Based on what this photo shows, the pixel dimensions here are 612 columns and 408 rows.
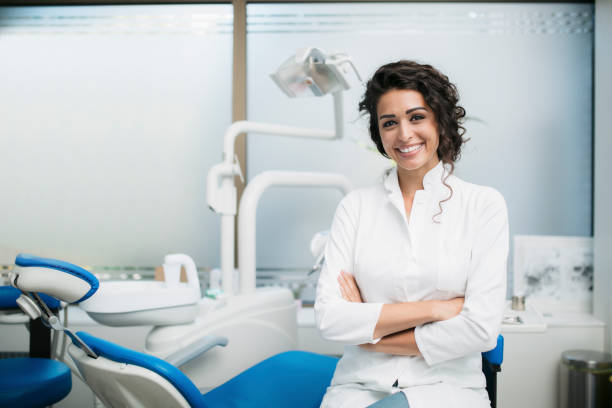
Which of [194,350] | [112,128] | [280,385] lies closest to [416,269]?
[280,385]

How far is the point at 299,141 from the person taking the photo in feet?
8.89

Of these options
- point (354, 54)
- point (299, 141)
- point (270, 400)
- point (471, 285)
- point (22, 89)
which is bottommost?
point (270, 400)

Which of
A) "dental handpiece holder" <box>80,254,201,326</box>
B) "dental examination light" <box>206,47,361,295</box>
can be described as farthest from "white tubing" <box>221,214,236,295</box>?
"dental handpiece holder" <box>80,254,201,326</box>

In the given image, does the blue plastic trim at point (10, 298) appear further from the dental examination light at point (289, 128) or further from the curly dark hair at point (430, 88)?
the curly dark hair at point (430, 88)

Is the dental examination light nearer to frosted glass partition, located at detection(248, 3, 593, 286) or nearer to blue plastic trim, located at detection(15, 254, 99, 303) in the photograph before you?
frosted glass partition, located at detection(248, 3, 593, 286)

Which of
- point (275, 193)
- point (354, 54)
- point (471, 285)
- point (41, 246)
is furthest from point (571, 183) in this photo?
point (41, 246)

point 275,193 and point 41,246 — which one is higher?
point 275,193

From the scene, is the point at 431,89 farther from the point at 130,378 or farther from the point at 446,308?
the point at 130,378

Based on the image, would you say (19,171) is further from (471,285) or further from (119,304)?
(471,285)

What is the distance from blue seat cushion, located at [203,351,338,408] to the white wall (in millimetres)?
1404

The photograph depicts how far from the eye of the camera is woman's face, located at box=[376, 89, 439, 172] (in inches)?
47.0

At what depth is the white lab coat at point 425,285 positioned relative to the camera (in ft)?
3.61

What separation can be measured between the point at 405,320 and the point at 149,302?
2.57ft

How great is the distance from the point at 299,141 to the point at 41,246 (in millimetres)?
1567
